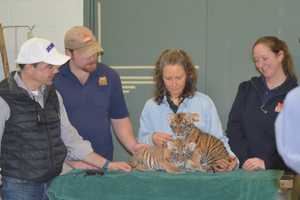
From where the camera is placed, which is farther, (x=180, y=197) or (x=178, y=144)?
(x=178, y=144)

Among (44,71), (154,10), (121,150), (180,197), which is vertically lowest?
(121,150)

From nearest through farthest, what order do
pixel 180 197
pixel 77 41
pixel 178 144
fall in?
pixel 180 197, pixel 178 144, pixel 77 41

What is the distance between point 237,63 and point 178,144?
4.71 ft

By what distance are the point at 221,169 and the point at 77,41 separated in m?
1.12

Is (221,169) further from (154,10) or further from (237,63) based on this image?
(154,10)

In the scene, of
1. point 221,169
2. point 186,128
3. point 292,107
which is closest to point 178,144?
point 186,128

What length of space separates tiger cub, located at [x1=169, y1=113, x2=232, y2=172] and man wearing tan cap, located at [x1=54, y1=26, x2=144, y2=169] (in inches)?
21.7

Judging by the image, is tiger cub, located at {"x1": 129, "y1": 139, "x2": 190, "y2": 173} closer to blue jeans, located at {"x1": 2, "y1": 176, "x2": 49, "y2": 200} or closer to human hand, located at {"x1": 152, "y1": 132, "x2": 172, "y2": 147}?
human hand, located at {"x1": 152, "y1": 132, "x2": 172, "y2": 147}

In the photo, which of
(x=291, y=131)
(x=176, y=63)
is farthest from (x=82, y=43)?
(x=291, y=131)

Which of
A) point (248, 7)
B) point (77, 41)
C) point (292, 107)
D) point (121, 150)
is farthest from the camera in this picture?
point (121, 150)

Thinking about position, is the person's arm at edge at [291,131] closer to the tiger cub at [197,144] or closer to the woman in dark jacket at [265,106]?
the tiger cub at [197,144]

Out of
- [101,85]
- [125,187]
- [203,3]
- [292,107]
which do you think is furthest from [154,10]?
[292,107]

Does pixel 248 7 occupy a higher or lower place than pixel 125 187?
higher

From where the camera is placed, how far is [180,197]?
2.09m
